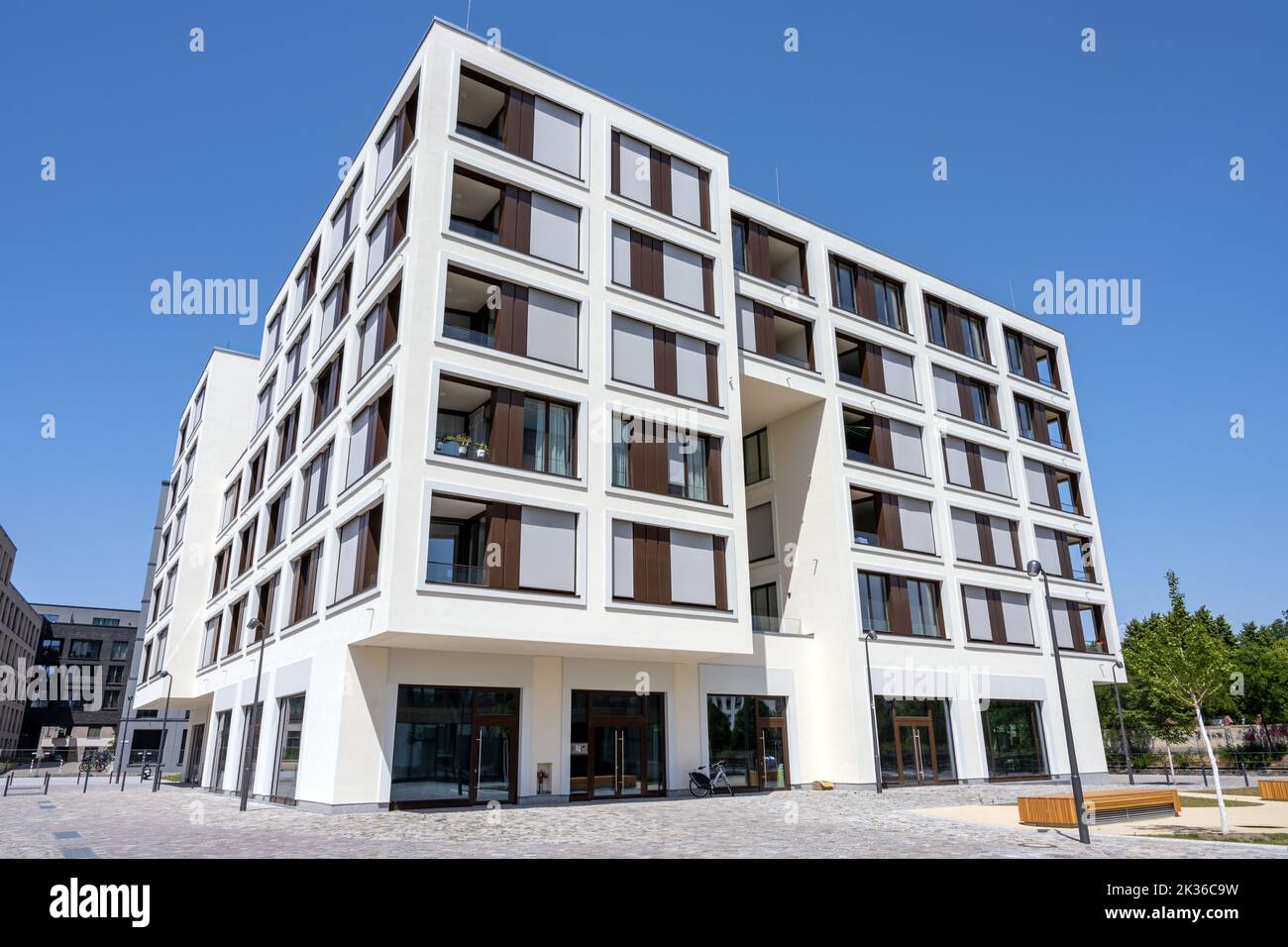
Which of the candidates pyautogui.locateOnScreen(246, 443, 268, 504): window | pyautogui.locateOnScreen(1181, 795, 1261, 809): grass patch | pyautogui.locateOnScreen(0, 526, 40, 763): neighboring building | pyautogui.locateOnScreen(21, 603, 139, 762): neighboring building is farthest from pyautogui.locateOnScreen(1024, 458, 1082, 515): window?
pyautogui.locateOnScreen(21, 603, 139, 762): neighboring building

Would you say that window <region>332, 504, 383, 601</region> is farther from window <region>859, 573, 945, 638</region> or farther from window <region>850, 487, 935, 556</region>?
window <region>850, 487, 935, 556</region>

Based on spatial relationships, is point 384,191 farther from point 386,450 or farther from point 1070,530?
point 1070,530

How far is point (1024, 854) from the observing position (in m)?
13.7

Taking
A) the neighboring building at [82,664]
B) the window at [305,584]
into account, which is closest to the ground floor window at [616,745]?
the window at [305,584]

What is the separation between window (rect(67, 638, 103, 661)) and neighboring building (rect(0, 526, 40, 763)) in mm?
11221

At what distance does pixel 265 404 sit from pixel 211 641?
12.2m

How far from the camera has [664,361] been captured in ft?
92.4

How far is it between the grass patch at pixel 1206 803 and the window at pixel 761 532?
16557mm

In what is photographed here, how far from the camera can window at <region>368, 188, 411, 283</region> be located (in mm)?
26375

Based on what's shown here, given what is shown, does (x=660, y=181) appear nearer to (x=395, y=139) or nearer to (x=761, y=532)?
(x=395, y=139)

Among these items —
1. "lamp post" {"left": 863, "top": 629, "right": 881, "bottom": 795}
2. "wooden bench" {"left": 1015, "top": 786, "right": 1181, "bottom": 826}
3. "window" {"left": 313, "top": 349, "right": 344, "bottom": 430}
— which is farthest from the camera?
"lamp post" {"left": 863, "top": 629, "right": 881, "bottom": 795}

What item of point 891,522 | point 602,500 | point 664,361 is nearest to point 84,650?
point 602,500
